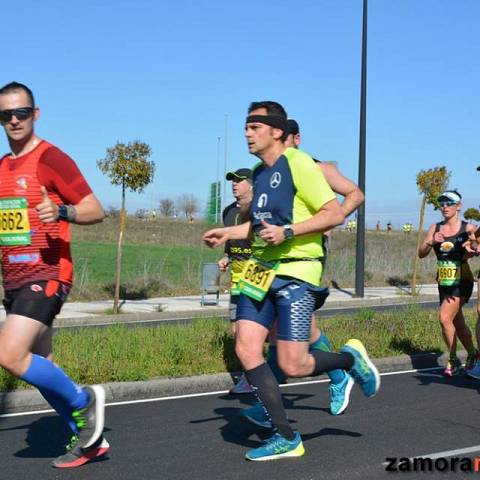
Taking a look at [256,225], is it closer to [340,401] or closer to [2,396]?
[340,401]

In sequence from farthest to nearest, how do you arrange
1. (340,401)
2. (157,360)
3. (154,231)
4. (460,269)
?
1. (154,231)
2. (460,269)
3. (157,360)
4. (340,401)

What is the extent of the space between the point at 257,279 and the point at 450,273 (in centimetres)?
408

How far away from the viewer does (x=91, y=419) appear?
17.3 feet

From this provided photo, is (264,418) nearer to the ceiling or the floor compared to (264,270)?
nearer to the floor

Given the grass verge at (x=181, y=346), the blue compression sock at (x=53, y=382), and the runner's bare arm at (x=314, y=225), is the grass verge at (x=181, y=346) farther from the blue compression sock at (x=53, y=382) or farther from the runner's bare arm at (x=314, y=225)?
the runner's bare arm at (x=314, y=225)

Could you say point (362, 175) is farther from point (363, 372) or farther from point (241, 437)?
point (241, 437)

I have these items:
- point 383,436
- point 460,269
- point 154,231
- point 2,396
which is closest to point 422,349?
point 460,269

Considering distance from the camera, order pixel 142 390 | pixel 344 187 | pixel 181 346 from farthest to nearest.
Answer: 1. pixel 181 346
2. pixel 142 390
3. pixel 344 187

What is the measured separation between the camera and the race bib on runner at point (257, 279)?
551 centimetres

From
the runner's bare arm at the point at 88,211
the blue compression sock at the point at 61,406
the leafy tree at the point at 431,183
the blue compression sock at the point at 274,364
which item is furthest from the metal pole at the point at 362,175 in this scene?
the runner's bare arm at the point at 88,211

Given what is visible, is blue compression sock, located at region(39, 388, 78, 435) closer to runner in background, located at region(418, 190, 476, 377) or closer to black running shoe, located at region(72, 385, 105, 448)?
black running shoe, located at region(72, 385, 105, 448)

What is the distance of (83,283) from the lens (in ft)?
73.1

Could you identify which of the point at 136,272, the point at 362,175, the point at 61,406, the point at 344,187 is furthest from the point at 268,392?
the point at 136,272

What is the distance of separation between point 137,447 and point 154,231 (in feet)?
192
